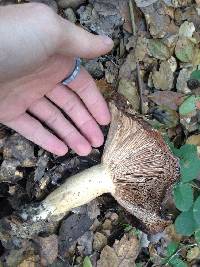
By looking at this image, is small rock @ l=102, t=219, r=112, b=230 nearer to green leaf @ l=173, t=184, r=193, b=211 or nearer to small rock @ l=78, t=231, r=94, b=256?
small rock @ l=78, t=231, r=94, b=256

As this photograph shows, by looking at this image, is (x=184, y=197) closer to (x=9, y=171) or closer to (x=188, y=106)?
(x=188, y=106)

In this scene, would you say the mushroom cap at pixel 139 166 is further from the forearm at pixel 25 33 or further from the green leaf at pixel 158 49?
the forearm at pixel 25 33

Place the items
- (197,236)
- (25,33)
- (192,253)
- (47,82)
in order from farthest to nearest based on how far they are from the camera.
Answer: (192,253), (197,236), (47,82), (25,33)

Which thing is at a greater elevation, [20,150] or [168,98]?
[168,98]

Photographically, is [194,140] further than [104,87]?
Yes

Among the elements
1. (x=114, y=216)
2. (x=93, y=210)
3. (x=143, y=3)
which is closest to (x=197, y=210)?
(x=114, y=216)

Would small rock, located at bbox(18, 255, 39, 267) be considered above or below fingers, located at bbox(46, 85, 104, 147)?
below

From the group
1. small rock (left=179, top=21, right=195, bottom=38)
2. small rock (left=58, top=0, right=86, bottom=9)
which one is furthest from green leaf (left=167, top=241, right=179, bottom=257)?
small rock (left=58, top=0, right=86, bottom=9)
